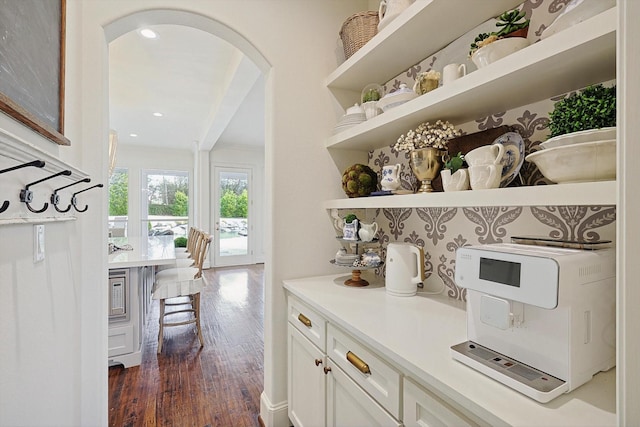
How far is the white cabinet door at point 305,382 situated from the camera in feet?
4.26

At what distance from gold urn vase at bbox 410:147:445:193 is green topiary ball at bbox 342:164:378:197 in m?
0.42

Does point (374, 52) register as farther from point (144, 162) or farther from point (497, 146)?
point (144, 162)

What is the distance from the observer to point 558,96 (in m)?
1.02

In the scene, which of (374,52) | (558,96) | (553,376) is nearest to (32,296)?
(553,376)

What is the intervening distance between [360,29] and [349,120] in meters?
0.47

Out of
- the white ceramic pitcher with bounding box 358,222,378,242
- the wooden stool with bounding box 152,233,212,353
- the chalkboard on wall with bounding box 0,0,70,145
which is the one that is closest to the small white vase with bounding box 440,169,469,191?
the white ceramic pitcher with bounding box 358,222,378,242

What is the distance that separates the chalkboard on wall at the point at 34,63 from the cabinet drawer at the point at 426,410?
118 cm

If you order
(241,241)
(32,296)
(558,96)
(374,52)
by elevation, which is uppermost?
(374,52)

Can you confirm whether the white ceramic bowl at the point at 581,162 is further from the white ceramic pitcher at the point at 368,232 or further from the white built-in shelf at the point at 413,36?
the white ceramic pitcher at the point at 368,232

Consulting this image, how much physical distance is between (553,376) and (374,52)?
143cm

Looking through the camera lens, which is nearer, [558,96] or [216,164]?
[558,96]

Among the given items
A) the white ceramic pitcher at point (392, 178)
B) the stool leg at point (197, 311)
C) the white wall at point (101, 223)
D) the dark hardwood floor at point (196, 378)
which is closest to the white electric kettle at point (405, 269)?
the white ceramic pitcher at point (392, 178)
